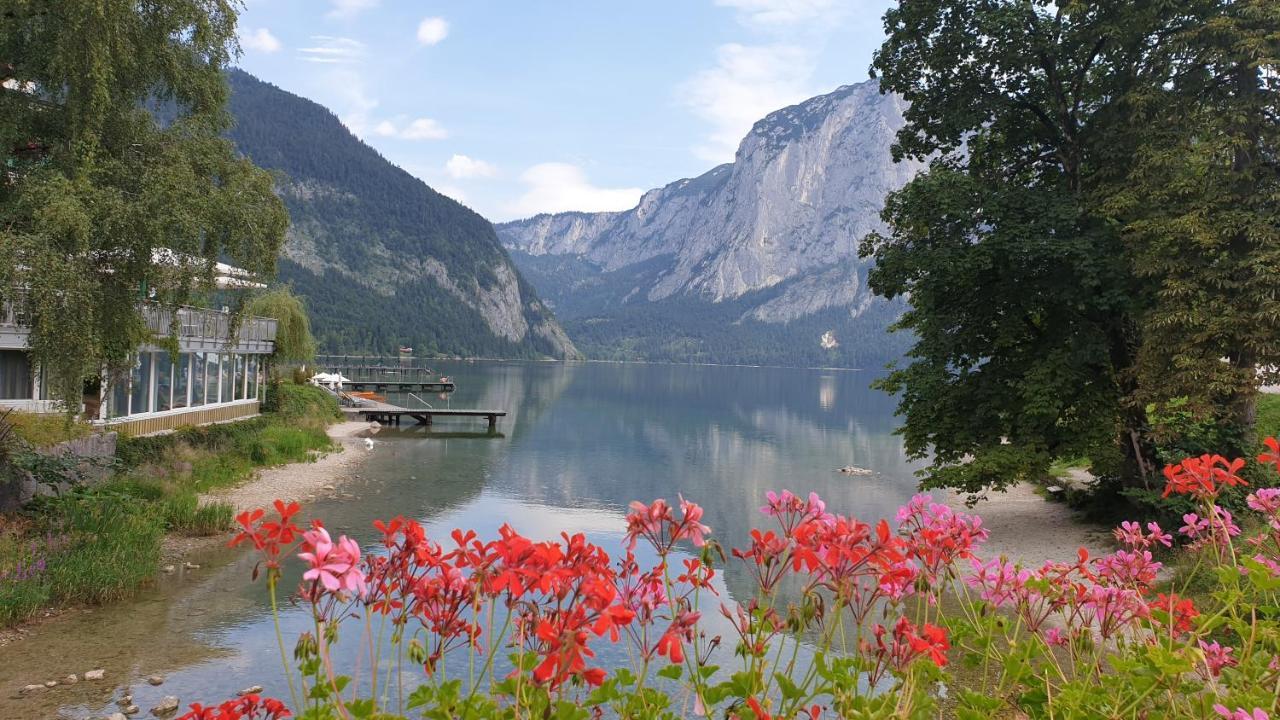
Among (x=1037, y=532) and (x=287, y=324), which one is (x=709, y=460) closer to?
(x=1037, y=532)

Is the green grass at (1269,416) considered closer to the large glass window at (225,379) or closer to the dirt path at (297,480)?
the dirt path at (297,480)

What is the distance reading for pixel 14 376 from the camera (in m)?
20.7

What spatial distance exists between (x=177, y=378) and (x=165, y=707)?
22316 mm

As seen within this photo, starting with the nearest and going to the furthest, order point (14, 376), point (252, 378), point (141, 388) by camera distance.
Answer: point (14, 376), point (141, 388), point (252, 378)

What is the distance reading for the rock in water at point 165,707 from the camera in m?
8.46

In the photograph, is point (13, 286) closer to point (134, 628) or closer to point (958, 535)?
point (134, 628)

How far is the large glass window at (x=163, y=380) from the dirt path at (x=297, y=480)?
4475mm

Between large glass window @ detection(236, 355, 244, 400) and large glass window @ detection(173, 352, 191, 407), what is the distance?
4.84 metres

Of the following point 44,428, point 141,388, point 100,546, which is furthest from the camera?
point 141,388

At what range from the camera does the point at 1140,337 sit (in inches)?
645

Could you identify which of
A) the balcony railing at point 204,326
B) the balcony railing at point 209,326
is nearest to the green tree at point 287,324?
the balcony railing at point 204,326

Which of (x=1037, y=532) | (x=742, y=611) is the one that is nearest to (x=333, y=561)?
(x=742, y=611)

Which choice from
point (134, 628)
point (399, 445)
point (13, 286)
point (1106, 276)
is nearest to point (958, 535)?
point (134, 628)

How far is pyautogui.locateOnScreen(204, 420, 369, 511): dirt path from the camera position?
816 inches
